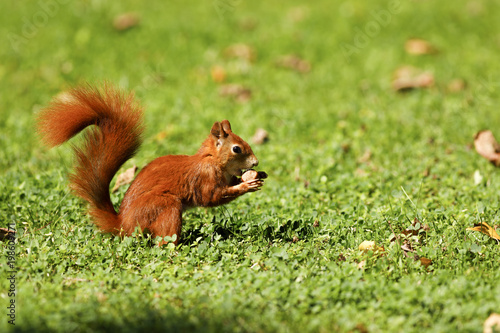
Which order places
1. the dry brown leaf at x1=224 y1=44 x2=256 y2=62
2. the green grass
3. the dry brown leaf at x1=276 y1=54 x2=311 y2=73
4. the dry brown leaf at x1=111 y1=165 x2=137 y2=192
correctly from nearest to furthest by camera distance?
the green grass → the dry brown leaf at x1=111 y1=165 x2=137 y2=192 → the dry brown leaf at x1=276 y1=54 x2=311 y2=73 → the dry brown leaf at x1=224 y1=44 x2=256 y2=62

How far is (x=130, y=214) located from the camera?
3.05 metres

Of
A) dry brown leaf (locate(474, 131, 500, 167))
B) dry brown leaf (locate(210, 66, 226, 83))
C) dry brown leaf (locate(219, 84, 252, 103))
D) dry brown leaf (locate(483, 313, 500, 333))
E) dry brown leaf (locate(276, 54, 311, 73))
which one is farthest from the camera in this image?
dry brown leaf (locate(276, 54, 311, 73))

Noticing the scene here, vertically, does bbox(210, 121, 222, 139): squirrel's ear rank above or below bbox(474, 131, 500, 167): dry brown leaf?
above

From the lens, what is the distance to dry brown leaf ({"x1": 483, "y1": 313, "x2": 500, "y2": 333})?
2.28 meters

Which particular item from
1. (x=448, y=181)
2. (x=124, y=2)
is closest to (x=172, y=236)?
(x=448, y=181)

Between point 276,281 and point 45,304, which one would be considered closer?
point 45,304

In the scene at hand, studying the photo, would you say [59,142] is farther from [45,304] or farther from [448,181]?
[448,181]

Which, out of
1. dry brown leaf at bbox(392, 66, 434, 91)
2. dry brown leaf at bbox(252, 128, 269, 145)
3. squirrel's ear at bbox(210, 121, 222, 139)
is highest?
dry brown leaf at bbox(392, 66, 434, 91)

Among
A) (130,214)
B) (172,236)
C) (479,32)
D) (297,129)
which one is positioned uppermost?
(479,32)

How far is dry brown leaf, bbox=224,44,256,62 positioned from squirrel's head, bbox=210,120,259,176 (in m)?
3.87

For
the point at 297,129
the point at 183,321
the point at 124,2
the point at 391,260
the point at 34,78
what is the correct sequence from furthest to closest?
the point at 124,2 < the point at 34,78 < the point at 297,129 < the point at 391,260 < the point at 183,321

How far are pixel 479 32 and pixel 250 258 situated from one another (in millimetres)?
5864

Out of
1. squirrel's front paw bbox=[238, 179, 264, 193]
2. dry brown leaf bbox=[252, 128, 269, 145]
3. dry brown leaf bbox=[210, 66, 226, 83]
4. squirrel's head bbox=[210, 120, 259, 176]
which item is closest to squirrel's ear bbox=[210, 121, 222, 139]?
squirrel's head bbox=[210, 120, 259, 176]

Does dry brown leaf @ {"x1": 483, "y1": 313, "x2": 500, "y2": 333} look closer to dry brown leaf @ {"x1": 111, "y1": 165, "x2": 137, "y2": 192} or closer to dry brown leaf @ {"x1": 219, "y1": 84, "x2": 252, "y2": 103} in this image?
dry brown leaf @ {"x1": 111, "y1": 165, "x2": 137, "y2": 192}
